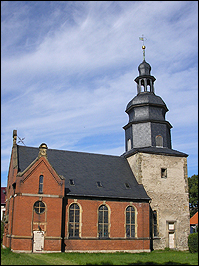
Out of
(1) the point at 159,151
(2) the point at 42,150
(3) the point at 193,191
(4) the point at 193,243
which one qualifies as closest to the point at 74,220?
(2) the point at 42,150

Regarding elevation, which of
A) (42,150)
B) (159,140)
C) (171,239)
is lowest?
(171,239)

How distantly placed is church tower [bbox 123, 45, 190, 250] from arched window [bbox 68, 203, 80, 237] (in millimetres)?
7548

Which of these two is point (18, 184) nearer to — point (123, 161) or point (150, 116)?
point (123, 161)

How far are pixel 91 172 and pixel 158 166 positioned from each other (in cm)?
726

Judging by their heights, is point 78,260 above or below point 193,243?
above

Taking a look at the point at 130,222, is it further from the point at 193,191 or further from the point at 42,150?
the point at 193,191

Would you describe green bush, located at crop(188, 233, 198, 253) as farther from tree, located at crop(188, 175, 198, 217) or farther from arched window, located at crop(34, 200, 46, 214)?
tree, located at crop(188, 175, 198, 217)

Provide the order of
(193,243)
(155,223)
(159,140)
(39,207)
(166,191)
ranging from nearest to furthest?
(39,207) < (193,243) < (155,223) < (166,191) < (159,140)

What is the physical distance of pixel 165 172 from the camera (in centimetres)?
3198

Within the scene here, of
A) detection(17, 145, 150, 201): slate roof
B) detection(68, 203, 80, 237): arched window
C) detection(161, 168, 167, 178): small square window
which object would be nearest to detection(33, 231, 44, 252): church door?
detection(68, 203, 80, 237): arched window

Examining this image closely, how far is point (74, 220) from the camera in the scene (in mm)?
26797

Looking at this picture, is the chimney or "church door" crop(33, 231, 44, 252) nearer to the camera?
"church door" crop(33, 231, 44, 252)

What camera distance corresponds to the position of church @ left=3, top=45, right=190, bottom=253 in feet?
82.9

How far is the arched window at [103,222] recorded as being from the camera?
1078 inches
